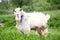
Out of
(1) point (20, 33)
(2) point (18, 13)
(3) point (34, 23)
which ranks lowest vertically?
(1) point (20, 33)

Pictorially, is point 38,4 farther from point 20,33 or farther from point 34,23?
point 20,33

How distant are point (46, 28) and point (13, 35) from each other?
13.5 inches

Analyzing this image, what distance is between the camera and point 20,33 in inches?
142

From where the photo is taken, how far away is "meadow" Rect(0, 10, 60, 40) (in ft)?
11.8

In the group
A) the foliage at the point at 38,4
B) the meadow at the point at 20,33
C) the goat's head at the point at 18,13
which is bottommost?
the meadow at the point at 20,33

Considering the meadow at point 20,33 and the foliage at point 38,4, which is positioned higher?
the foliage at point 38,4

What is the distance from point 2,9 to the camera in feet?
12.1

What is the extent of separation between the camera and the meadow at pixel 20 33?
3.61 metres

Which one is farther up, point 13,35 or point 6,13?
point 6,13

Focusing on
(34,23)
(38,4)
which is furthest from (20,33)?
(38,4)

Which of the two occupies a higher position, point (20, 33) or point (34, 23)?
point (34, 23)

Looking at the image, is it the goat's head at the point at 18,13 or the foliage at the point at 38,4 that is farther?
the foliage at the point at 38,4

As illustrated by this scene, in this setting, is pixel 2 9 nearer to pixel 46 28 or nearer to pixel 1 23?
pixel 1 23

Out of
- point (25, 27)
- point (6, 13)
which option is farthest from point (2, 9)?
point (25, 27)
